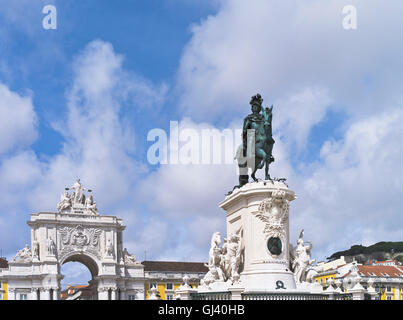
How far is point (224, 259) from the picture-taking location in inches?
755

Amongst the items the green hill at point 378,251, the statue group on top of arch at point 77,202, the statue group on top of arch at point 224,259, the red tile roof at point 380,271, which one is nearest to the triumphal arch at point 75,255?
the statue group on top of arch at point 77,202

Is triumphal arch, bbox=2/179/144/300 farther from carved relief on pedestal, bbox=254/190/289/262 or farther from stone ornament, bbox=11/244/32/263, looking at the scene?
carved relief on pedestal, bbox=254/190/289/262

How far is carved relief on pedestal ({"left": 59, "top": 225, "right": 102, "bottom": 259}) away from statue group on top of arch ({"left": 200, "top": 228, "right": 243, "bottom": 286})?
5036 centimetres

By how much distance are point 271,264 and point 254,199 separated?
202 cm

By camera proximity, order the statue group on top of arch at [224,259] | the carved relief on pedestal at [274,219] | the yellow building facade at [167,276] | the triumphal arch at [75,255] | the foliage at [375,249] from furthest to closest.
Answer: the foliage at [375,249]
the yellow building facade at [167,276]
the triumphal arch at [75,255]
the statue group on top of arch at [224,259]
the carved relief on pedestal at [274,219]

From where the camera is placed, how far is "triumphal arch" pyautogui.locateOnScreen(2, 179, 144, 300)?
6500cm

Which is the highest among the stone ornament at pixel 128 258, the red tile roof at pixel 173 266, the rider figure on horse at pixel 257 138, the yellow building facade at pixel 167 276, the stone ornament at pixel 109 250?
the rider figure on horse at pixel 257 138

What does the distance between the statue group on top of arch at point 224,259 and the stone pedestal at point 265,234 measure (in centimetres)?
25

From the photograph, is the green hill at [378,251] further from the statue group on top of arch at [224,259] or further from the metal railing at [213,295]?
the metal railing at [213,295]

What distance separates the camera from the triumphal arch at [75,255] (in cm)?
6500

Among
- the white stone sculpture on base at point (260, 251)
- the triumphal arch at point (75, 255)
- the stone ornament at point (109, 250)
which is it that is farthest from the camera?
the stone ornament at point (109, 250)

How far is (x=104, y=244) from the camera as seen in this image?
68875mm

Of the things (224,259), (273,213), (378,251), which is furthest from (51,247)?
(378,251)

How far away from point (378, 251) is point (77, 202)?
176ft
